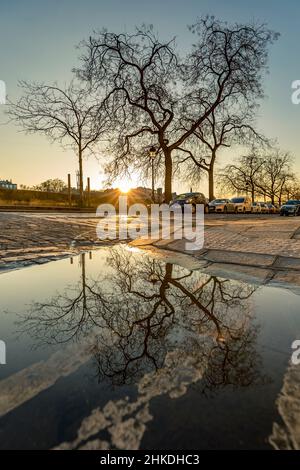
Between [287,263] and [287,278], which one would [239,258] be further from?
[287,278]

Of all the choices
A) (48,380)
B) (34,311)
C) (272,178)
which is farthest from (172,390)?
(272,178)

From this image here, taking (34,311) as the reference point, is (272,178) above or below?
above

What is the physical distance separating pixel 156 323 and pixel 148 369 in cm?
69

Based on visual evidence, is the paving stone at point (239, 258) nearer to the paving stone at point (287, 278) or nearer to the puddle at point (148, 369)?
the paving stone at point (287, 278)

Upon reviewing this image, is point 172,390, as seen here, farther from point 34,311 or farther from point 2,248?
point 2,248

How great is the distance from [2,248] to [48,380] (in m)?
4.39

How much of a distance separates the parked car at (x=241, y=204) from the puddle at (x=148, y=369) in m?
30.5

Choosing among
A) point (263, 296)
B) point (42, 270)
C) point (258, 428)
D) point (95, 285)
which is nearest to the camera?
point (258, 428)

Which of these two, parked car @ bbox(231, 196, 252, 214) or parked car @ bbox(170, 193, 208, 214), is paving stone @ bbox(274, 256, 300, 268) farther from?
parked car @ bbox(231, 196, 252, 214)

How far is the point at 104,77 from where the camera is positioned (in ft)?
64.6

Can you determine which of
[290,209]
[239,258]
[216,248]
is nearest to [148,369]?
[239,258]

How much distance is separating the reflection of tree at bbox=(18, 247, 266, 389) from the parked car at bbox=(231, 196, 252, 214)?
30105 mm
